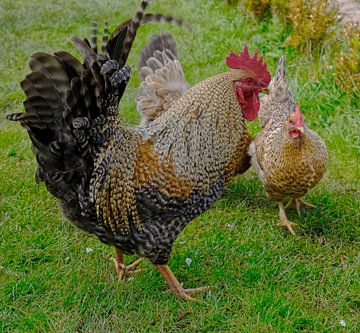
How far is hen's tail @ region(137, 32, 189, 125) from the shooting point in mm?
4855

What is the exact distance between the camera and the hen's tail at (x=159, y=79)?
4.86 meters

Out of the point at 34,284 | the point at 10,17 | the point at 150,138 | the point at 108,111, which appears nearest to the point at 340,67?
the point at 150,138

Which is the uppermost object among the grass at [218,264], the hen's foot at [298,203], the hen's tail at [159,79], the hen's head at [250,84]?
the hen's head at [250,84]

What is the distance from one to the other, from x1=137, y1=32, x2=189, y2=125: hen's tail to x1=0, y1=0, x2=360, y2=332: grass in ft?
3.50

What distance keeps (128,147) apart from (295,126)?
4.41 feet

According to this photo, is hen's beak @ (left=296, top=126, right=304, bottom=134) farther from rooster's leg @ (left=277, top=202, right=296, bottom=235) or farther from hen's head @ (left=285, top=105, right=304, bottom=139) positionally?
rooster's leg @ (left=277, top=202, right=296, bottom=235)

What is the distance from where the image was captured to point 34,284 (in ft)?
12.4

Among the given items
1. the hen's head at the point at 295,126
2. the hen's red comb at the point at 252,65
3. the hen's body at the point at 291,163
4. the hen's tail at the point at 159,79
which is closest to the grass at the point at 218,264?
the hen's body at the point at 291,163

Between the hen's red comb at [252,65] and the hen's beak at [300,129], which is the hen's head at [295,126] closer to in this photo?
the hen's beak at [300,129]

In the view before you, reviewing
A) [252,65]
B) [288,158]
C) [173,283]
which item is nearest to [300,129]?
[288,158]

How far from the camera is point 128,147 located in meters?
3.22

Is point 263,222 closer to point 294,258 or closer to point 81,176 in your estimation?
point 294,258

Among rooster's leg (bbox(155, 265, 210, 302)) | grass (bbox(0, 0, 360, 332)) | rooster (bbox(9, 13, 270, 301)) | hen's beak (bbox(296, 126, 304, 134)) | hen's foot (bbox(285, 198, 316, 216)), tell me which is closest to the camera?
rooster (bbox(9, 13, 270, 301))

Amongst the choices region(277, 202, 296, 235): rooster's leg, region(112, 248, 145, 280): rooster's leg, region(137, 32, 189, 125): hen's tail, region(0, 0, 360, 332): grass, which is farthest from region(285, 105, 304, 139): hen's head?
region(112, 248, 145, 280): rooster's leg
